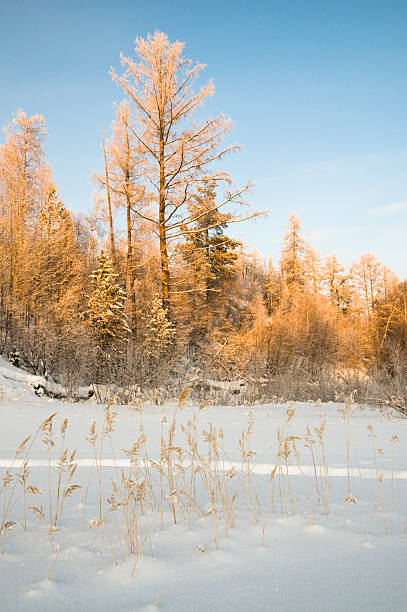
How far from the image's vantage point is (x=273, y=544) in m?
1.75

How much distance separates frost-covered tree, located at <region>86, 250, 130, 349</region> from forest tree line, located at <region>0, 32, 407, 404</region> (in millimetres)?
58

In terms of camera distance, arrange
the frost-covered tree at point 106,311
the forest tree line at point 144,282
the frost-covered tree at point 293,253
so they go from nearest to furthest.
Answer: the forest tree line at point 144,282 → the frost-covered tree at point 106,311 → the frost-covered tree at point 293,253

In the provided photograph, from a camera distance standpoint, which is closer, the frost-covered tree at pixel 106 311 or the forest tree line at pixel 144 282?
the forest tree line at pixel 144 282

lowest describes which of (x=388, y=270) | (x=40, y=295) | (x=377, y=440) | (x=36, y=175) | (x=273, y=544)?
(x=377, y=440)

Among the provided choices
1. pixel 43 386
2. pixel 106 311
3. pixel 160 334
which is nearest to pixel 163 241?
pixel 160 334

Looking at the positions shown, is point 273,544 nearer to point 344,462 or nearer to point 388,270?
point 344,462

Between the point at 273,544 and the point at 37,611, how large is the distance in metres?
0.98

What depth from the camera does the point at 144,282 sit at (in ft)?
65.9

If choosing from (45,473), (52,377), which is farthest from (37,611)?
(52,377)

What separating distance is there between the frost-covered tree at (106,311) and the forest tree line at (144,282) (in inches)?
2.3

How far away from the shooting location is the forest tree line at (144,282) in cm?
1114

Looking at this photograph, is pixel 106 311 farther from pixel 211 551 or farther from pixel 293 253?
pixel 293 253

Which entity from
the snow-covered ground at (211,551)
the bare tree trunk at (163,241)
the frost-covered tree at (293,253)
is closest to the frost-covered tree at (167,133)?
the bare tree trunk at (163,241)

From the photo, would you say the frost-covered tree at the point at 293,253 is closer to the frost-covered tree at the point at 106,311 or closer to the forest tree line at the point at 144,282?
the forest tree line at the point at 144,282
